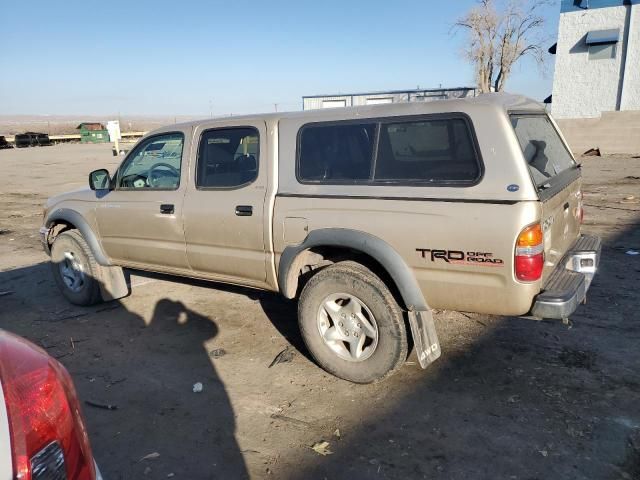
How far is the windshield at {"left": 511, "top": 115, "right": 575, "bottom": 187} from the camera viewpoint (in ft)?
10.2

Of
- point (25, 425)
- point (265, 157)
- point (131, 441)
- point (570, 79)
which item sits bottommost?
point (131, 441)

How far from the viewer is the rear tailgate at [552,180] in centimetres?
302

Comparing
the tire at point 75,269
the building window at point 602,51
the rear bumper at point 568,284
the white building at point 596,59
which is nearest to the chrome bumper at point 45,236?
the tire at point 75,269

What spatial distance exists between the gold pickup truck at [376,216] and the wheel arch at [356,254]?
11 mm

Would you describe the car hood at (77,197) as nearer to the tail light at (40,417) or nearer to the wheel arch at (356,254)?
the wheel arch at (356,254)

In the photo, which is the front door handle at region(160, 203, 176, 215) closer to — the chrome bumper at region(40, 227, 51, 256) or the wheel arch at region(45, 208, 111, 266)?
the wheel arch at region(45, 208, 111, 266)

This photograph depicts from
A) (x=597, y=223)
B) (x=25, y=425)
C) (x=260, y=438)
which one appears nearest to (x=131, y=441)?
(x=260, y=438)

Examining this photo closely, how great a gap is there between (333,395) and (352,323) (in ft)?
1.75

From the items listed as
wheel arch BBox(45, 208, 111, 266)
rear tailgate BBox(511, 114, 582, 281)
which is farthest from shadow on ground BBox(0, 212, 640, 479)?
rear tailgate BBox(511, 114, 582, 281)

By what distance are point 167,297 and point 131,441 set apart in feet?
8.87

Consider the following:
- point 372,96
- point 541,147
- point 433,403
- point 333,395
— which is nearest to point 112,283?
point 333,395

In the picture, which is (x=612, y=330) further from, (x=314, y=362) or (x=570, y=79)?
(x=570, y=79)

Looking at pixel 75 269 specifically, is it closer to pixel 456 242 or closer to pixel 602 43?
pixel 456 242

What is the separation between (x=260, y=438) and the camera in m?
3.01
